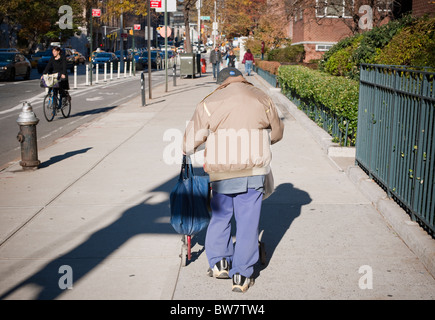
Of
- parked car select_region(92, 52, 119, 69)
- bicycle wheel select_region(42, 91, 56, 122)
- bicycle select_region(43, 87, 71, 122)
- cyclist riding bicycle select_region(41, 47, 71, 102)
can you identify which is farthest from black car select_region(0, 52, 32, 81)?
cyclist riding bicycle select_region(41, 47, 71, 102)

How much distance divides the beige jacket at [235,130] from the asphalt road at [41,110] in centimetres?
667

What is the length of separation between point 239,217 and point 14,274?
6.77 ft

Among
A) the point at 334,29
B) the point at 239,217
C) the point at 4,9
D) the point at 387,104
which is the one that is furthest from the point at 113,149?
the point at 4,9

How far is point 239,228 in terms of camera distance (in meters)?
4.64

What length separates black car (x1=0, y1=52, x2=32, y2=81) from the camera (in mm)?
30986

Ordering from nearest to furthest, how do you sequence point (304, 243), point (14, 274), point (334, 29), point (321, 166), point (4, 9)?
1. point (14, 274)
2. point (304, 243)
3. point (321, 166)
4. point (334, 29)
5. point (4, 9)

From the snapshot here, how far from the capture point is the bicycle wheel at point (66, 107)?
648 inches

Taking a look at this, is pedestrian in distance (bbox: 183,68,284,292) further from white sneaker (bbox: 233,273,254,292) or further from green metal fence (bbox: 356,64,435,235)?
green metal fence (bbox: 356,64,435,235)

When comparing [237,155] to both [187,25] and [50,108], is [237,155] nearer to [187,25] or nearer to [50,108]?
[50,108]

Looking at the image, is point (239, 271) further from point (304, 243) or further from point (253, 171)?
point (304, 243)

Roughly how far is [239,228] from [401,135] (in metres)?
2.74

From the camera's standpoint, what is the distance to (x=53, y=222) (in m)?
6.51

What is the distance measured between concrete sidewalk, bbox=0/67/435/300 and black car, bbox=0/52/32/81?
22.7m

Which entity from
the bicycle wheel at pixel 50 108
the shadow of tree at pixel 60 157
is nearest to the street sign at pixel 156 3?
the bicycle wheel at pixel 50 108
